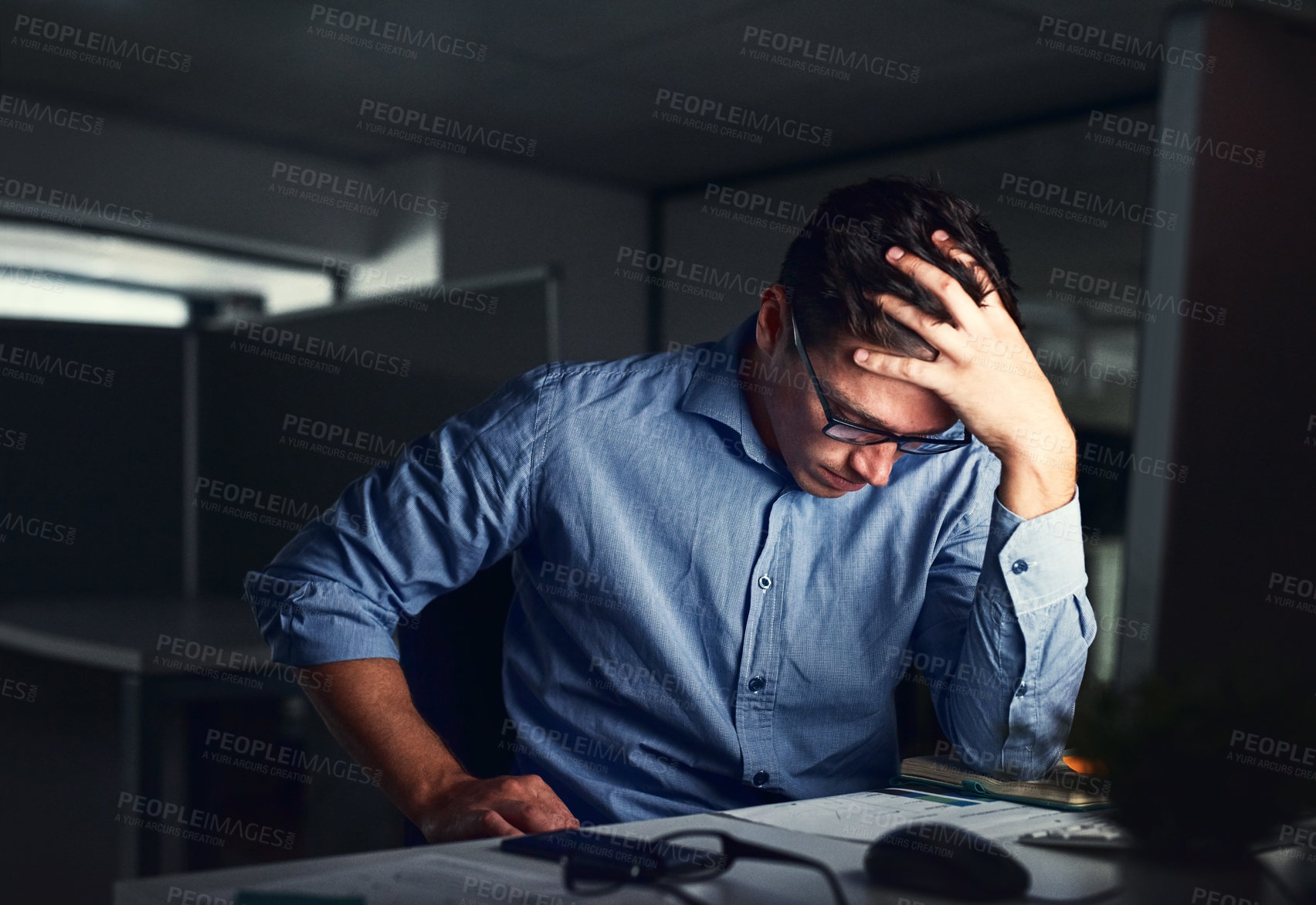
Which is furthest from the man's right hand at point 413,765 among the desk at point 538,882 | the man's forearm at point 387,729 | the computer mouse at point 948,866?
the computer mouse at point 948,866

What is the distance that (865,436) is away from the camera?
41.5 inches

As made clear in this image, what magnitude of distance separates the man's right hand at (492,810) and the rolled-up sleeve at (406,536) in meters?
0.18

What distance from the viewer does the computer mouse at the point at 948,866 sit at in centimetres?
62

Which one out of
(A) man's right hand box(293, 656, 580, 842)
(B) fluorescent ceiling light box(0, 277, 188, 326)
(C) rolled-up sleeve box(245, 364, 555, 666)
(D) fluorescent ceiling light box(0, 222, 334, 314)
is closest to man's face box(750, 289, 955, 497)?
(C) rolled-up sleeve box(245, 364, 555, 666)

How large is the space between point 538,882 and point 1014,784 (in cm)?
51

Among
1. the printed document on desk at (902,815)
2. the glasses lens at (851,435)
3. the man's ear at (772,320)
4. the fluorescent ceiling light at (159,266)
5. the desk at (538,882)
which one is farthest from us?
the fluorescent ceiling light at (159,266)

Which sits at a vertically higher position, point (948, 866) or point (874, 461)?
point (874, 461)

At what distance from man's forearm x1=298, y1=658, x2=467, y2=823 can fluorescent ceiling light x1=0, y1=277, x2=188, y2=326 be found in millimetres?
3705

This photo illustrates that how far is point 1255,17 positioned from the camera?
593mm

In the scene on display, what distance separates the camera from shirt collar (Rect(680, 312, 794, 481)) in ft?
3.95

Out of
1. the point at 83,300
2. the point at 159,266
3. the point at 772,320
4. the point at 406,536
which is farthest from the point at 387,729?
the point at 83,300

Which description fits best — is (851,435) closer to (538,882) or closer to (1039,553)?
(1039,553)

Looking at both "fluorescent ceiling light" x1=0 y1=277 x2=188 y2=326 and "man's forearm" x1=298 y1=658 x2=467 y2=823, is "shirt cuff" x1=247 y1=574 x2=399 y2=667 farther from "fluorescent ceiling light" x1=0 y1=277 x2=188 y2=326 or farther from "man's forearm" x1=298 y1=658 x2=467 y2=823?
"fluorescent ceiling light" x1=0 y1=277 x2=188 y2=326

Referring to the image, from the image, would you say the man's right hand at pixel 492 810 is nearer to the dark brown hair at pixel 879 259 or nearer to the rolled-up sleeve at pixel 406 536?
the rolled-up sleeve at pixel 406 536
